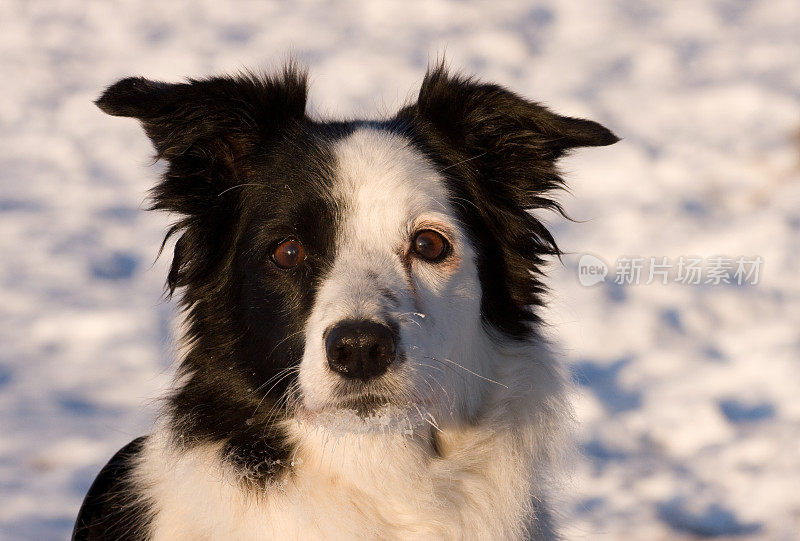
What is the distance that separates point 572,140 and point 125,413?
3717 millimetres

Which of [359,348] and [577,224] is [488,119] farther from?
[577,224]

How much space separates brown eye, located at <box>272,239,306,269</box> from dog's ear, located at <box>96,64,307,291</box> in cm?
29

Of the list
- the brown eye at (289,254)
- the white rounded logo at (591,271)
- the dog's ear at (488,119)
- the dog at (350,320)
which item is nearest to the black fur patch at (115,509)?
the dog at (350,320)

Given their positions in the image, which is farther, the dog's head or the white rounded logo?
the white rounded logo

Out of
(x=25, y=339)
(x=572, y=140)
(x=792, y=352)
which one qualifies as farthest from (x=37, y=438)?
(x=792, y=352)

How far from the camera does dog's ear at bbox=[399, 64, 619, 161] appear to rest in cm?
316

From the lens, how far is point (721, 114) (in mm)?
9141

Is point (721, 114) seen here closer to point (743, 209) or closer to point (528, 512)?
point (743, 209)

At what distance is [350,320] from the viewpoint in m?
2.54

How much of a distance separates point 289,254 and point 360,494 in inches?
33.9

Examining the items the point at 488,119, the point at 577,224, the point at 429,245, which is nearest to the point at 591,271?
the point at 577,224

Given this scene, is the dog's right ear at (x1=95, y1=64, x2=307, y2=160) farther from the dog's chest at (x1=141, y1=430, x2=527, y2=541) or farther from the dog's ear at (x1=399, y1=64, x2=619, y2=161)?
the dog's chest at (x1=141, y1=430, x2=527, y2=541)

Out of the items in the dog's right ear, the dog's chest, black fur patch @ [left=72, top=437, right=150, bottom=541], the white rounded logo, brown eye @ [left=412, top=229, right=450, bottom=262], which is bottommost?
black fur patch @ [left=72, top=437, right=150, bottom=541]

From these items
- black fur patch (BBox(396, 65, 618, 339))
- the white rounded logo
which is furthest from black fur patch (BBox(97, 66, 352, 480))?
the white rounded logo
